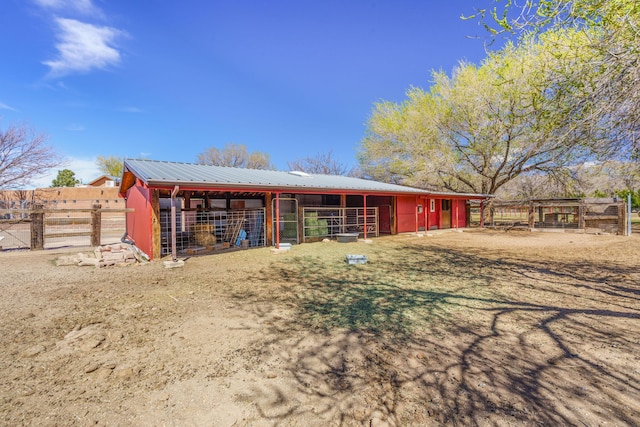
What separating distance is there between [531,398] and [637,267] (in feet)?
24.9

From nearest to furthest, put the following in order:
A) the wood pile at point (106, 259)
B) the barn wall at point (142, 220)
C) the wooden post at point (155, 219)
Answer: the wood pile at point (106, 259) → the wooden post at point (155, 219) → the barn wall at point (142, 220)

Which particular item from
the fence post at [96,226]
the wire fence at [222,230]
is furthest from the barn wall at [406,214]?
the fence post at [96,226]

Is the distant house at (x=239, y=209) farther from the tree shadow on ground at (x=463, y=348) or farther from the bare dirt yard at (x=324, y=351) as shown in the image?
the tree shadow on ground at (x=463, y=348)

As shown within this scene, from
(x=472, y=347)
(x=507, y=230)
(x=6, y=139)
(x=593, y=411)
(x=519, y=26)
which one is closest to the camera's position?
(x=593, y=411)

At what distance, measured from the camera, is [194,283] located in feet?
20.5

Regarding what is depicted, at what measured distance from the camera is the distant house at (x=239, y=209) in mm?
9164

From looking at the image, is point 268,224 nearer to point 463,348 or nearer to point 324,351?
point 324,351

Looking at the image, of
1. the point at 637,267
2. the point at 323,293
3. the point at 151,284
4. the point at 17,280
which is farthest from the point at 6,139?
the point at 637,267

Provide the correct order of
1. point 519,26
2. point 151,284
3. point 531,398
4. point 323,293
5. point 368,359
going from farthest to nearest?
point 151,284, point 323,293, point 519,26, point 368,359, point 531,398

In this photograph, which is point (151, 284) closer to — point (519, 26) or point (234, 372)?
point (234, 372)

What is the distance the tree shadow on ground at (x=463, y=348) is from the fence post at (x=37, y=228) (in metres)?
10.2

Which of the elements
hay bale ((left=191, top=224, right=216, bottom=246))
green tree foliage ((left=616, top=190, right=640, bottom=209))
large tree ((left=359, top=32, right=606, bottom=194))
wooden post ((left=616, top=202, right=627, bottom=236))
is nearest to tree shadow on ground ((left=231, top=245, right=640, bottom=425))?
hay bale ((left=191, top=224, right=216, bottom=246))

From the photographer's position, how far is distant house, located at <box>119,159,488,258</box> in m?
9.16

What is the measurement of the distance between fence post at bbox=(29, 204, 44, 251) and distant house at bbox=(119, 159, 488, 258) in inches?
112
